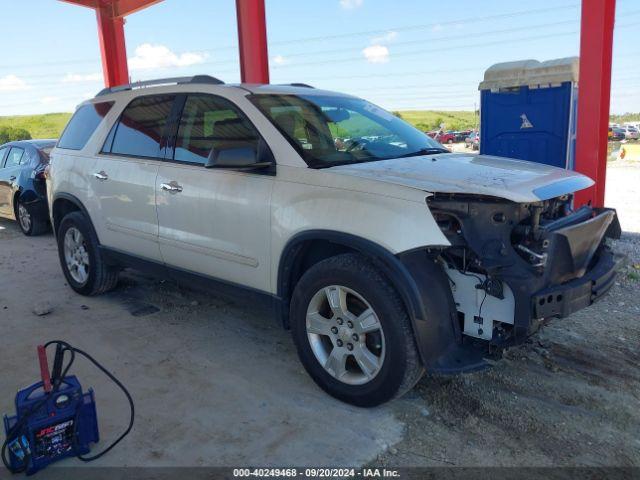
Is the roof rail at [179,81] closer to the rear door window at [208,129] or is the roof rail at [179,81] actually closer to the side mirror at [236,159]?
the rear door window at [208,129]

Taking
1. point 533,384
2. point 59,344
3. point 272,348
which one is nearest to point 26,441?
point 59,344

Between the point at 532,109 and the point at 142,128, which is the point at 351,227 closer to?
the point at 142,128

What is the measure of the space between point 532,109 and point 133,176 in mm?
4283

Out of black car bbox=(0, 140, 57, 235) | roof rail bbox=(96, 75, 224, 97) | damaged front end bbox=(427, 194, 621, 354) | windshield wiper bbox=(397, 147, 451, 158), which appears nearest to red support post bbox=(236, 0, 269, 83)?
black car bbox=(0, 140, 57, 235)

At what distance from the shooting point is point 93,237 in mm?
5184

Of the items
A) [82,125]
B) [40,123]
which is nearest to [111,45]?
[82,125]

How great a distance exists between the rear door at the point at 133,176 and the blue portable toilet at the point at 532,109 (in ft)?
12.3

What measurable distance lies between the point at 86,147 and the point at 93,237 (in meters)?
0.84

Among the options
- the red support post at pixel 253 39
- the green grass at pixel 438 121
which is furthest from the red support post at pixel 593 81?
the green grass at pixel 438 121

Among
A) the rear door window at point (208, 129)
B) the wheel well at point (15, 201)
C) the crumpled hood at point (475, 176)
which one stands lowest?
the wheel well at point (15, 201)

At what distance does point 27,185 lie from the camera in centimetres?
894

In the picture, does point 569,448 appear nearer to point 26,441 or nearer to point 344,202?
point 344,202

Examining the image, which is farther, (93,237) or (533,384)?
(93,237)

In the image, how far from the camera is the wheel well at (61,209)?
218 inches
